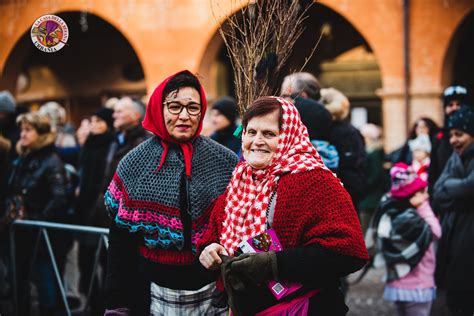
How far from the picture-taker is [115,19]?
45.7ft

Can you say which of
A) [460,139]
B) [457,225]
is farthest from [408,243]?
[460,139]

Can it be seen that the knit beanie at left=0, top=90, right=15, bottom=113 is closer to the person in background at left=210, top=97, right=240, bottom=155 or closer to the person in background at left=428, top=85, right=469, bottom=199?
the person in background at left=210, top=97, right=240, bottom=155

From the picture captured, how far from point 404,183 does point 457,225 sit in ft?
2.09

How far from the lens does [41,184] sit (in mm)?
6277

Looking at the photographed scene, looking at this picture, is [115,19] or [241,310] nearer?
[241,310]

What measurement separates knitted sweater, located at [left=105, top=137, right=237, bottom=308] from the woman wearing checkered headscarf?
1.20ft

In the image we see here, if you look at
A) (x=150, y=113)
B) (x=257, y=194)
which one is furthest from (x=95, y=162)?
(x=257, y=194)

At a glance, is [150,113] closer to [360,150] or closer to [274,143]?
[274,143]

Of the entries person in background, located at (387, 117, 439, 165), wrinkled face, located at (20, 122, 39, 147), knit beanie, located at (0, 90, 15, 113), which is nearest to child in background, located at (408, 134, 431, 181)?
person in background, located at (387, 117, 439, 165)

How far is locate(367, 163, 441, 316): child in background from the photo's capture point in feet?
18.5

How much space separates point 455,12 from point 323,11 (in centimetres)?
337

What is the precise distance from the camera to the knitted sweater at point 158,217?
3.27m

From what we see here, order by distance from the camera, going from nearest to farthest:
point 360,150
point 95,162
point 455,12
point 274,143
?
point 274,143
point 360,150
point 95,162
point 455,12

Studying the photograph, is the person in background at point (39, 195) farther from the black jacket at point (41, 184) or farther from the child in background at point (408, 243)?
the child in background at point (408, 243)
